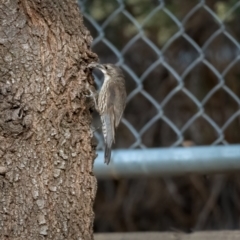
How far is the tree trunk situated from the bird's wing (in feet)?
3.45

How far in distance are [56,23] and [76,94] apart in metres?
0.18

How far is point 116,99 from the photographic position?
2912 millimetres

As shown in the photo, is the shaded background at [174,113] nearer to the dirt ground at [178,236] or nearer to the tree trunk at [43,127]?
the dirt ground at [178,236]

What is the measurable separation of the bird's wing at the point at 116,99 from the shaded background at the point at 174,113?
0.68 metres

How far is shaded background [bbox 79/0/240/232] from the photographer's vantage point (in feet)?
12.3

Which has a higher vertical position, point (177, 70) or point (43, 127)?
point (43, 127)

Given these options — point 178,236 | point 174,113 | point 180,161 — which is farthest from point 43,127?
point 174,113

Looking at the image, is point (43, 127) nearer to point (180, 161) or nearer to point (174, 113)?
point (180, 161)

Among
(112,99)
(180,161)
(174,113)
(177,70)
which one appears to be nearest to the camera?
(180,161)

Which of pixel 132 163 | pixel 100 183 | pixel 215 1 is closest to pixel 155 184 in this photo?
pixel 100 183

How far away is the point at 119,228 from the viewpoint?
423 cm

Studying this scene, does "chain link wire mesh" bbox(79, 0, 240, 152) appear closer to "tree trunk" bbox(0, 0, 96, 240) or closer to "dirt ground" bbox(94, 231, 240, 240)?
"dirt ground" bbox(94, 231, 240, 240)

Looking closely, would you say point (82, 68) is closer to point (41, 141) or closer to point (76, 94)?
point (76, 94)

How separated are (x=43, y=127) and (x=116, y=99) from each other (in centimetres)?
121
